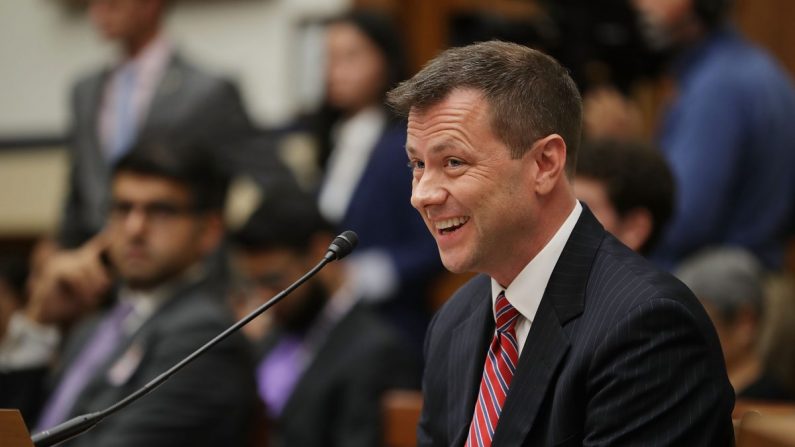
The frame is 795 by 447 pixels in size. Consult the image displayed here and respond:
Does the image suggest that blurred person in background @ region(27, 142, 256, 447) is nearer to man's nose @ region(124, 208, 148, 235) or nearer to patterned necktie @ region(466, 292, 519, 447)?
man's nose @ region(124, 208, 148, 235)

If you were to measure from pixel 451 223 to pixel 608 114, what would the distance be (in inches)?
71.9

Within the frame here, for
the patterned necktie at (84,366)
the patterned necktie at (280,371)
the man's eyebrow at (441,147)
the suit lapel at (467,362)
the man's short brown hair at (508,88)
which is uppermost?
the man's short brown hair at (508,88)

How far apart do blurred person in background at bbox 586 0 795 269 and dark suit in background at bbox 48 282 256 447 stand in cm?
118

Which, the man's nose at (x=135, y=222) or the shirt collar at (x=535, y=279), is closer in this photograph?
the shirt collar at (x=535, y=279)

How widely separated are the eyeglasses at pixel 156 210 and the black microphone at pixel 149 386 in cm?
150

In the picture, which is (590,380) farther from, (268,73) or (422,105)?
(268,73)

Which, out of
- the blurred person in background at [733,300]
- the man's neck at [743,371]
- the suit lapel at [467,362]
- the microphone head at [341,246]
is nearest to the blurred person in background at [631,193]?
the blurred person in background at [733,300]

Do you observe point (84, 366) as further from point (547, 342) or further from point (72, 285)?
point (547, 342)

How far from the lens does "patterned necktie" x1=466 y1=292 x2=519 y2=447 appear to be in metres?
1.93

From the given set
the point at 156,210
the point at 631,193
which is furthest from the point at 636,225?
the point at 156,210

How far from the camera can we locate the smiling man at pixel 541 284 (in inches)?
69.5

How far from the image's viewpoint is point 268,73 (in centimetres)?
573

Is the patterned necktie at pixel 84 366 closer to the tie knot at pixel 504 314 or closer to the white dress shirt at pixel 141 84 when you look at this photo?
the white dress shirt at pixel 141 84

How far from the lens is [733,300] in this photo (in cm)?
337
